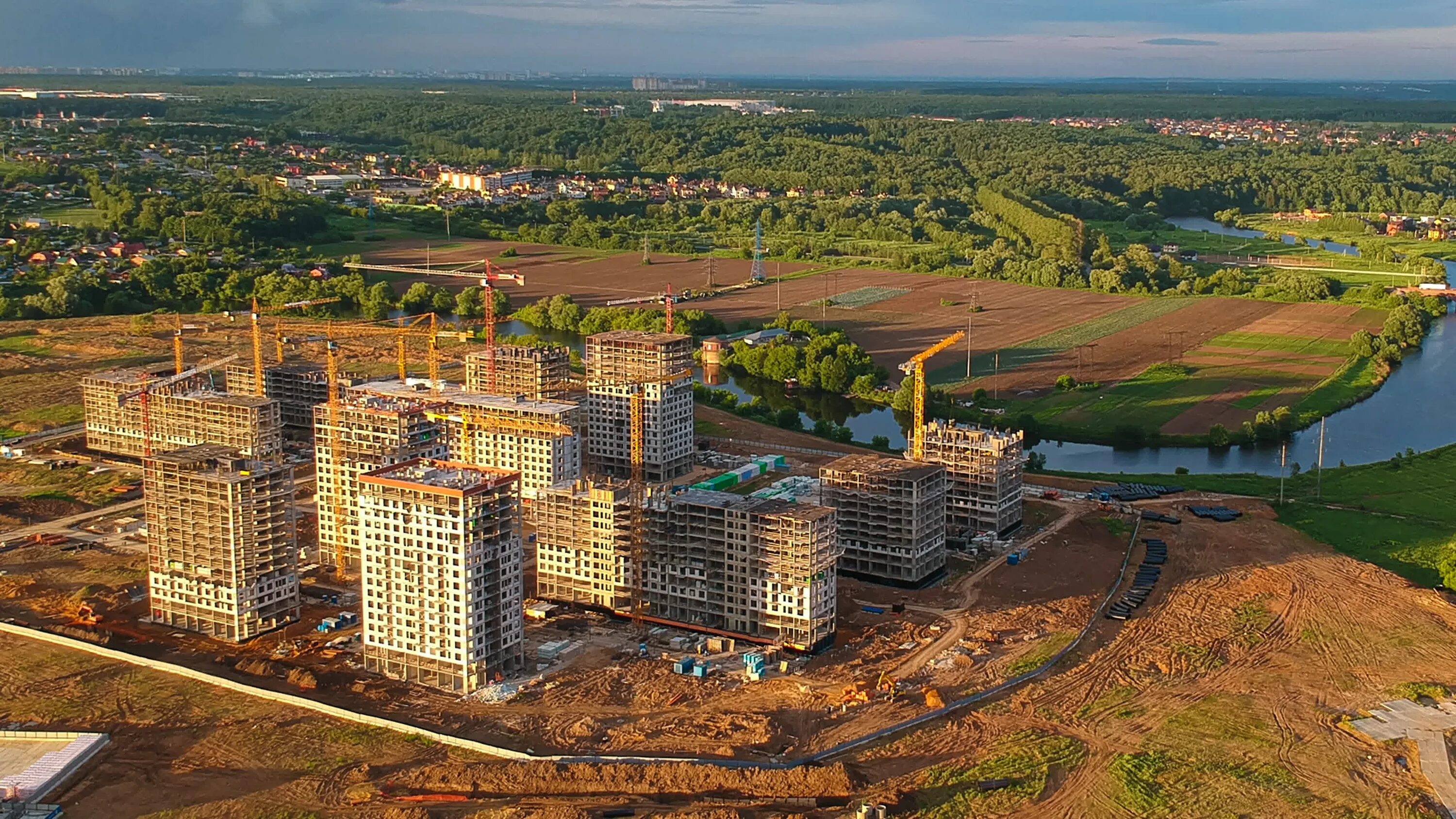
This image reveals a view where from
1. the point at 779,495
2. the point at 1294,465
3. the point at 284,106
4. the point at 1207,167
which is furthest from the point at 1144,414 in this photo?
the point at 284,106

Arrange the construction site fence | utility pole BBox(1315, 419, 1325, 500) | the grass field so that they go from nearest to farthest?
the construction site fence
the grass field
utility pole BBox(1315, 419, 1325, 500)

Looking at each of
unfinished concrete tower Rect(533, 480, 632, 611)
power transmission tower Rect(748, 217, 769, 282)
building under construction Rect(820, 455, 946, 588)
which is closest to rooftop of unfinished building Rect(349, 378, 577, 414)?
unfinished concrete tower Rect(533, 480, 632, 611)

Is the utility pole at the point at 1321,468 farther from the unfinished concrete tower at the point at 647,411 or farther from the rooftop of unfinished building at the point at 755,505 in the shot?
the unfinished concrete tower at the point at 647,411

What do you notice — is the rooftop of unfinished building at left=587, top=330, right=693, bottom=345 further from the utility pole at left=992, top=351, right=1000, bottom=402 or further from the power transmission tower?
the power transmission tower

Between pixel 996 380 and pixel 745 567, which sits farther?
pixel 996 380

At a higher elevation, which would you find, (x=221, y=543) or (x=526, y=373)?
(x=526, y=373)

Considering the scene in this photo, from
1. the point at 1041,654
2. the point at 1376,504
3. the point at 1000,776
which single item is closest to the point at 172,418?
the point at 1041,654

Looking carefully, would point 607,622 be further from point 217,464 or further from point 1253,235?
point 1253,235
